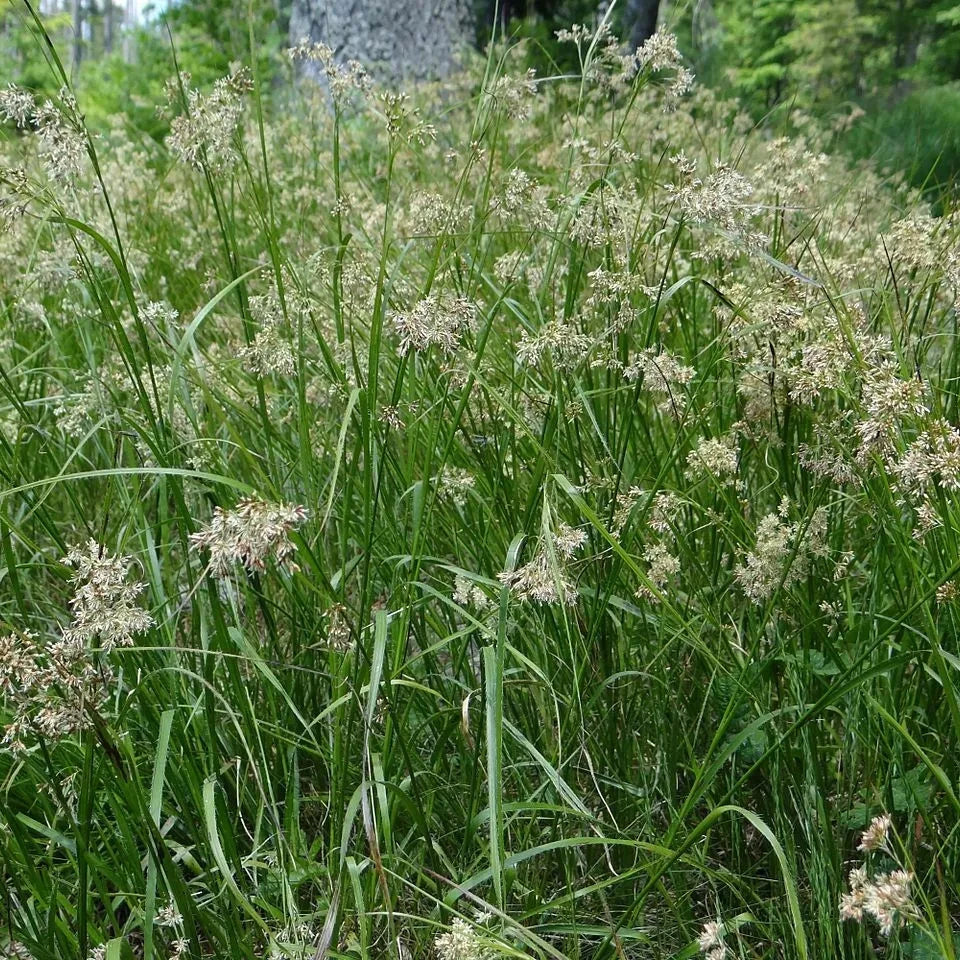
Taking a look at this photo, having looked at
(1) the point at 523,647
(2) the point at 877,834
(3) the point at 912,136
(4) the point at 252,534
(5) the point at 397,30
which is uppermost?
(5) the point at 397,30

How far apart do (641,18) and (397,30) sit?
12.9 feet

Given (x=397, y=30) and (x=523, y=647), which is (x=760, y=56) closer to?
(x=397, y=30)

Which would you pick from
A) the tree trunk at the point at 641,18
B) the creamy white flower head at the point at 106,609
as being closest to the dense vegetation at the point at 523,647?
the creamy white flower head at the point at 106,609

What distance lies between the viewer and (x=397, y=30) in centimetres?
808

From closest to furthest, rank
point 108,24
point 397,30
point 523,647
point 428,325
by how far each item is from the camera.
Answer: point 428,325
point 523,647
point 397,30
point 108,24

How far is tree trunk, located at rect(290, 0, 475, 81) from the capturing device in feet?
26.3

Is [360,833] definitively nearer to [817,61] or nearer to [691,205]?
[691,205]

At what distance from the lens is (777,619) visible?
1.75m

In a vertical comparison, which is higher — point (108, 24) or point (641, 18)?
point (108, 24)

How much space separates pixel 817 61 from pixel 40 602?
14.5 m

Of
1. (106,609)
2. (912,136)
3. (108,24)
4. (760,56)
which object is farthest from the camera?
(108,24)

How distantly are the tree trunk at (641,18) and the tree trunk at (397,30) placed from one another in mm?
3113

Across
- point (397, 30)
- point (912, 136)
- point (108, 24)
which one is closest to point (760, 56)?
point (912, 136)

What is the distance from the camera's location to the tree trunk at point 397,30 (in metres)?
8.03
